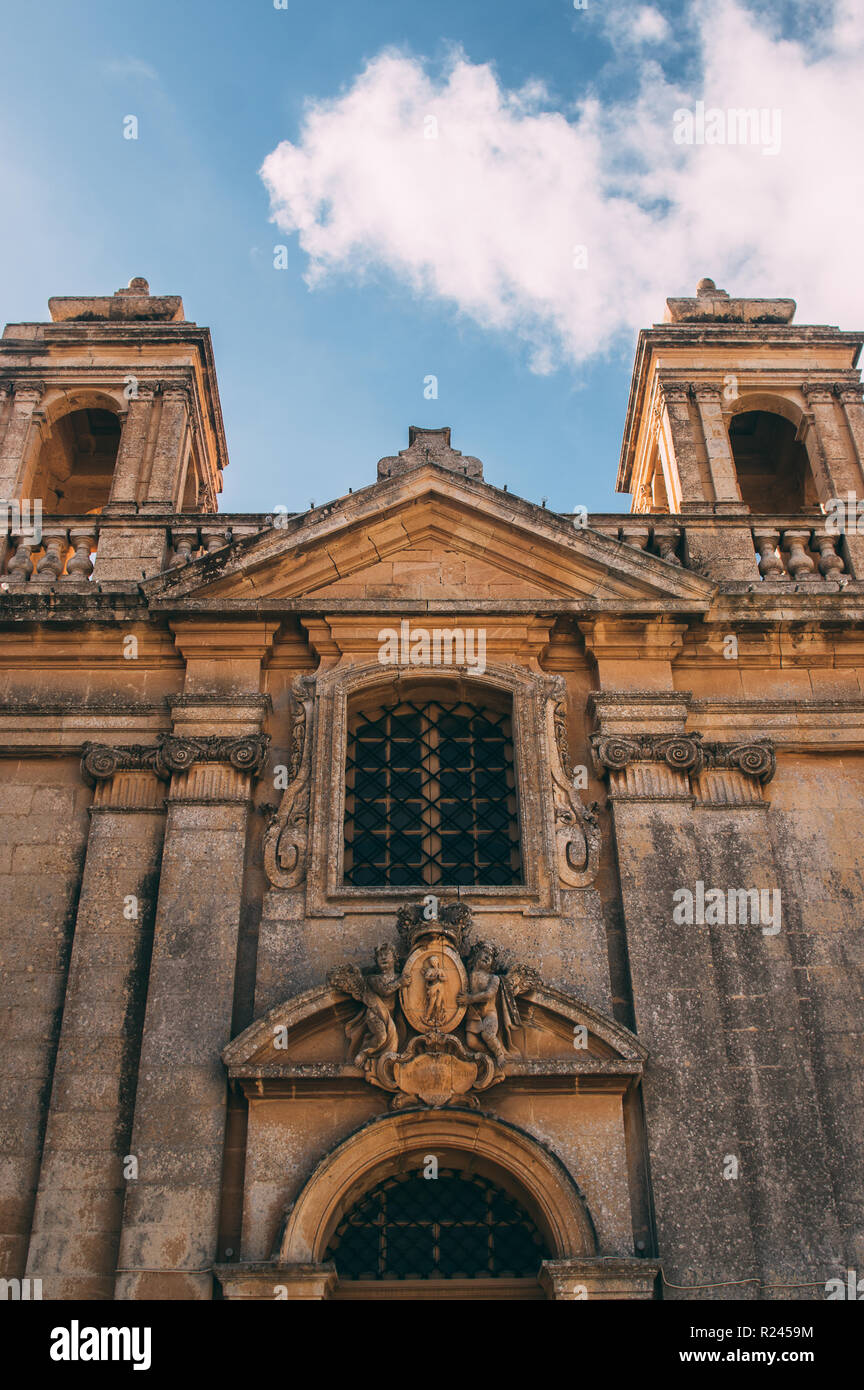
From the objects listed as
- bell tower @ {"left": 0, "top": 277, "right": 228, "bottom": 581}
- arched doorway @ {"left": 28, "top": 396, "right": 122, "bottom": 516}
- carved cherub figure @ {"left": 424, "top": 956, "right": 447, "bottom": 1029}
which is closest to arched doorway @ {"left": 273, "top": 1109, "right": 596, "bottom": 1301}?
carved cherub figure @ {"left": 424, "top": 956, "right": 447, "bottom": 1029}

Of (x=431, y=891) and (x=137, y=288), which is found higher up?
(x=137, y=288)

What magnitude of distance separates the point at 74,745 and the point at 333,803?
106 inches

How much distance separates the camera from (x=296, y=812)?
1247 cm

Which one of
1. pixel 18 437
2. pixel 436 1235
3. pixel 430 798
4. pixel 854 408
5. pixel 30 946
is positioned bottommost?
pixel 436 1235

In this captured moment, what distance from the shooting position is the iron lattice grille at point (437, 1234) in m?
→ 10.7

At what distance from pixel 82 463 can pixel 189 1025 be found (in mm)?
9845

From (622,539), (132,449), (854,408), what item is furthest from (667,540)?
(132,449)

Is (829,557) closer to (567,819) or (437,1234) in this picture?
(567,819)

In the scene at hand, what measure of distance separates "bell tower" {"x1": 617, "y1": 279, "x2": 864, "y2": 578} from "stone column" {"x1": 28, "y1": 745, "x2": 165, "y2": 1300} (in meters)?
6.90

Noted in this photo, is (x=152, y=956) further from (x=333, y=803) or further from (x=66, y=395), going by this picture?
(x=66, y=395)

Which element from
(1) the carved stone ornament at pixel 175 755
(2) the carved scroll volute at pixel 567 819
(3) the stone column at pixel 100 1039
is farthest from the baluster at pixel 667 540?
(3) the stone column at pixel 100 1039

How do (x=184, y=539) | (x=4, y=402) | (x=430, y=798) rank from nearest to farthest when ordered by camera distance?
1. (x=430, y=798)
2. (x=184, y=539)
3. (x=4, y=402)

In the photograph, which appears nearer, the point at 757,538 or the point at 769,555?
the point at 769,555

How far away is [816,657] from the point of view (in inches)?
540
